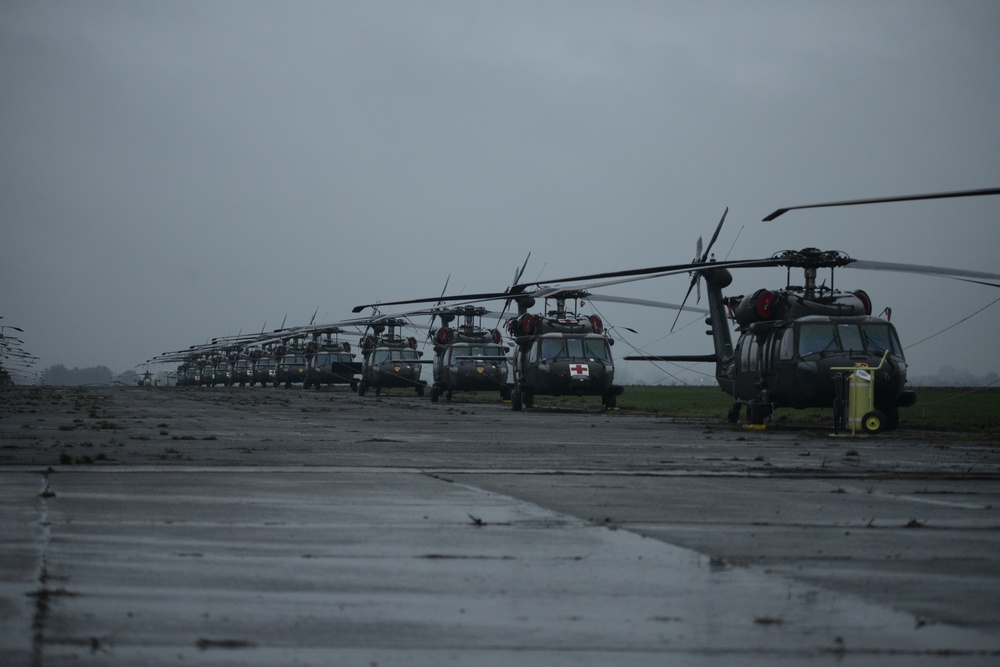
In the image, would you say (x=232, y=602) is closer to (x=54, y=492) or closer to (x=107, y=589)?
(x=107, y=589)

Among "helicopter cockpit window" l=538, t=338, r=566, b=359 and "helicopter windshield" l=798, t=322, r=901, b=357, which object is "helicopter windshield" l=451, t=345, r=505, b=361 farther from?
"helicopter windshield" l=798, t=322, r=901, b=357

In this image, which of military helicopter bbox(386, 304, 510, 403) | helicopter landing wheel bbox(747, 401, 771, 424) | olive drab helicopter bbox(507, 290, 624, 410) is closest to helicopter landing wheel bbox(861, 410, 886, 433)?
helicopter landing wheel bbox(747, 401, 771, 424)

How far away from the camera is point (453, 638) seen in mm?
4250

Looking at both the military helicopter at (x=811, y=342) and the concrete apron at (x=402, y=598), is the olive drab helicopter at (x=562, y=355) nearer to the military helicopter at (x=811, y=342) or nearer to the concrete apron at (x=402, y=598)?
the military helicopter at (x=811, y=342)

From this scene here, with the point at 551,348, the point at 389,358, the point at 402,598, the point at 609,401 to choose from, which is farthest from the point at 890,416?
the point at 389,358

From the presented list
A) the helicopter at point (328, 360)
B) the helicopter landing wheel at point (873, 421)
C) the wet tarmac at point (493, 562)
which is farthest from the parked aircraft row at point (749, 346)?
the helicopter at point (328, 360)

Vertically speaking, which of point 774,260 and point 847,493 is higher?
point 774,260

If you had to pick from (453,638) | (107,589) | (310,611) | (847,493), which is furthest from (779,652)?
(847,493)

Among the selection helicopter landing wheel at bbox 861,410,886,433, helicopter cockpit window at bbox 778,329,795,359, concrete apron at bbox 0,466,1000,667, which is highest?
helicopter cockpit window at bbox 778,329,795,359

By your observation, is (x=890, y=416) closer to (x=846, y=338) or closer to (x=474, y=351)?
(x=846, y=338)

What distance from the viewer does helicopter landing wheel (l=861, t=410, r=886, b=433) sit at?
65.1ft

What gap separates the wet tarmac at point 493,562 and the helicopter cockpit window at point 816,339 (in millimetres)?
8289

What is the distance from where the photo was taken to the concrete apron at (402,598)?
4043 mm

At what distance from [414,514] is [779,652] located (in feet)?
13.8
